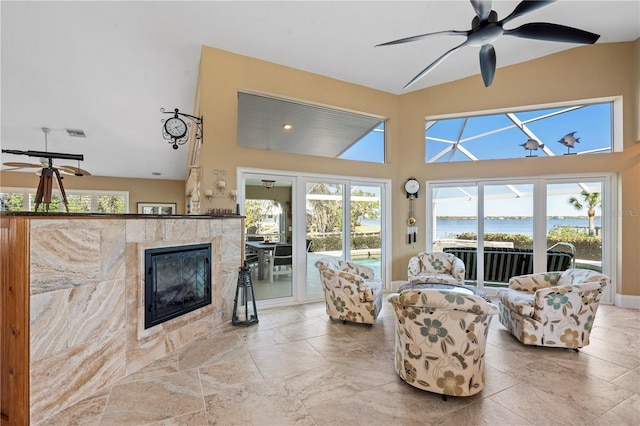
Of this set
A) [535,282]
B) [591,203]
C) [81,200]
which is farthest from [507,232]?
[81,200]

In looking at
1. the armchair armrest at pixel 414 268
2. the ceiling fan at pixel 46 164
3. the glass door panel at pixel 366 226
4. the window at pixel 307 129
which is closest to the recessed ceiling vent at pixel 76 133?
the ceiling fan at pixel 46 164

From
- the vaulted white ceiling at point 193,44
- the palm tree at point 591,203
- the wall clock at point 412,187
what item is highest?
the vaulted white ceiling at point 193,44

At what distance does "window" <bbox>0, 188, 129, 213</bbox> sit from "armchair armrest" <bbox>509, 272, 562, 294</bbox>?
11734 millimetres

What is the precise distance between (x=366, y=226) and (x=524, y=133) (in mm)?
3196

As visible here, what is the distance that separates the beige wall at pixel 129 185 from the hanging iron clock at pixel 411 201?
917 centimetres

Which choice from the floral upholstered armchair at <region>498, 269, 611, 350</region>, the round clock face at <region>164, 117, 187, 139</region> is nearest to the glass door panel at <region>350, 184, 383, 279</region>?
the floral upholstered armchair at <region>498, 269, 611, 350</region>

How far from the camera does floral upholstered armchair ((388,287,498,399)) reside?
2.03 metres

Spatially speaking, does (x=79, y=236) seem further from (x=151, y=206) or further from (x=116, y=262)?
(x=151, y=206)

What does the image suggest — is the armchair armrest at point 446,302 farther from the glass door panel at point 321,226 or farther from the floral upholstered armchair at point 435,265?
the glass door panel at point 321,226

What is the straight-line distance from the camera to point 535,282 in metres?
3.57

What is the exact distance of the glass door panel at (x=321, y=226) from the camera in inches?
188

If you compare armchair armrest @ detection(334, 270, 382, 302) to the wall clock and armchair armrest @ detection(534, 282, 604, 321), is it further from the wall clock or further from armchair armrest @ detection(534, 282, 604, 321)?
the wall clock

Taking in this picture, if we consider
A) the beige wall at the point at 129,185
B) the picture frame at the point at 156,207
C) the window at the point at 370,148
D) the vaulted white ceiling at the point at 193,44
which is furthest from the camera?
the picture frame at the point at 156,207

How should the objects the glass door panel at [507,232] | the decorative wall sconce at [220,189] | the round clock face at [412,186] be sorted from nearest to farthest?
the decorative wall sconce at [220,189] < the glass door panel at [507,232] < the round clock face at [412,186]
